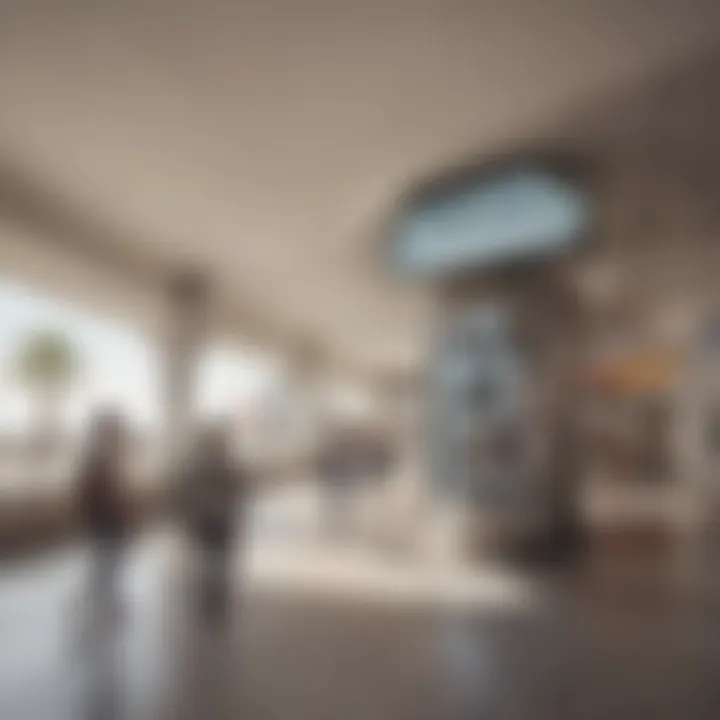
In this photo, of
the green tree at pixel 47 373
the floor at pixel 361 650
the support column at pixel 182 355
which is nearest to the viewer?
the green tree at pixel 47 373

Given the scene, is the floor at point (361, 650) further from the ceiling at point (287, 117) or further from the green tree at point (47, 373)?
the ceiling at point (287, 117)

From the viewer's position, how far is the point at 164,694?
1.35m

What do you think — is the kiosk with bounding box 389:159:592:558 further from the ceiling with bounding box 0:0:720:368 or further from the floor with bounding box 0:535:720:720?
the floor with bounding box 0:535:720:720

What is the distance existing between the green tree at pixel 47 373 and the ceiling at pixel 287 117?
0.26ft

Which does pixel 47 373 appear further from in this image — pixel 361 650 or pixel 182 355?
pixel 361 650

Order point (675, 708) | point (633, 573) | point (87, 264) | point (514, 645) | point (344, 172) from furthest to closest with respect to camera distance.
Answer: point (514, 645) → point (675, 708) → point (633, 573) → point (344, 172) → point (87, 264)

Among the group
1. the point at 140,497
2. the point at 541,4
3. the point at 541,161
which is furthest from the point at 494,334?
the point at 140,497

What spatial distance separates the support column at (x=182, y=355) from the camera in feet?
3.10

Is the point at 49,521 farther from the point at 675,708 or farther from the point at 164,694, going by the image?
the point at 675,708

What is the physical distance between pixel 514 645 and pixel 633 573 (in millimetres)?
482

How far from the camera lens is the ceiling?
2.95 feet

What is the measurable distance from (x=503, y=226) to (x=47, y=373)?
0.67m

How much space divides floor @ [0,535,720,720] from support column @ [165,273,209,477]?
0.17 m

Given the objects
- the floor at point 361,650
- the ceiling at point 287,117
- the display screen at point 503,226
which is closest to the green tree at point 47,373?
the ceiling at point 287,117
